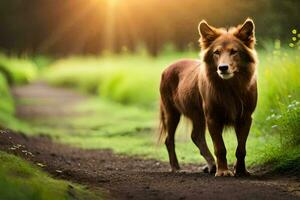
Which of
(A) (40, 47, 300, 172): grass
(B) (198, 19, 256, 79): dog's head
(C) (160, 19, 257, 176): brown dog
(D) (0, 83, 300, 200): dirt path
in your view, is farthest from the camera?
(A) (40, 47, 300, 172): grass

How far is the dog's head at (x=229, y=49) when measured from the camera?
716 centimetres

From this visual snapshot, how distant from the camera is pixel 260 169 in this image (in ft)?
26.1

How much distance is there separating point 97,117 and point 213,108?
926 cm

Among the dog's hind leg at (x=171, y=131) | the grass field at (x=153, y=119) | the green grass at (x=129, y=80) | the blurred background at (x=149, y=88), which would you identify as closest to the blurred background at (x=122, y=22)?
the blurred background at (x=149, y=88)

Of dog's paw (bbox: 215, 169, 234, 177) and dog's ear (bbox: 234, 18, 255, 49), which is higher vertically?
dog's ear (bbox: 234, 18, 255, 49)

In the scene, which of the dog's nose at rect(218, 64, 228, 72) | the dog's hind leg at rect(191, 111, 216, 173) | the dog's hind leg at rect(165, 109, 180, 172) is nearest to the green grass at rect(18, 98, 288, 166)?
the dog's hind leg at rect(165, 109, 180, 172)

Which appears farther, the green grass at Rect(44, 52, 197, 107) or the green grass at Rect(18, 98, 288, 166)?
the green grass at Rect(44, 52, 197, 107)

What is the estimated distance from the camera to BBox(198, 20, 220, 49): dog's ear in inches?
301

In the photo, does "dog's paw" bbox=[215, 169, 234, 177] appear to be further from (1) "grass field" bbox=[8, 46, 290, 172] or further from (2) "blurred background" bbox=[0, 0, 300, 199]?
(1) "grass field" bbox=[8, 46, 290, 172]

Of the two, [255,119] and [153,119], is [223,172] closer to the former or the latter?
[255,119]

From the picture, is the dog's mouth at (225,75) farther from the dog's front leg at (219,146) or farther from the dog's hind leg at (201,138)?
the dog's hind leg at (201,138)

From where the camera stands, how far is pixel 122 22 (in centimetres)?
3188

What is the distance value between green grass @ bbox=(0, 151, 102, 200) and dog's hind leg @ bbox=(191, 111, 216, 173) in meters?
2.50

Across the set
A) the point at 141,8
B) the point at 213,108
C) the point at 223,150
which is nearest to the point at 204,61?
the point at 213,108
